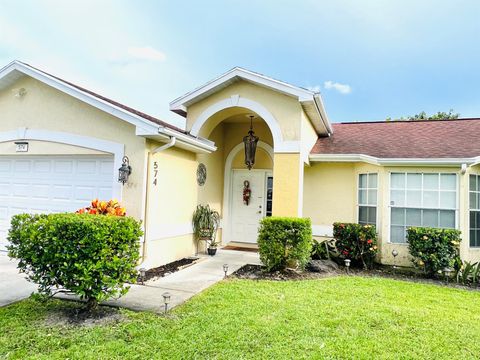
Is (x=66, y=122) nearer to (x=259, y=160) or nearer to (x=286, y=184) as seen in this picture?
(x=286, y=184)

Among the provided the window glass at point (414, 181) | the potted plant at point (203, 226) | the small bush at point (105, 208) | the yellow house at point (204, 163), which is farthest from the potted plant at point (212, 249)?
the window glass at point (414, 181)

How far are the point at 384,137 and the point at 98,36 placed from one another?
11648 mm

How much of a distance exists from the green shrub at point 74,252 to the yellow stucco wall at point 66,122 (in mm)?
2532

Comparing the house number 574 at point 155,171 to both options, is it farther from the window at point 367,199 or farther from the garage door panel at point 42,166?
the window at point 367,199

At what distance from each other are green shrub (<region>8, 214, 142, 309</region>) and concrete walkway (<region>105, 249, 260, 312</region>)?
72 centimetres

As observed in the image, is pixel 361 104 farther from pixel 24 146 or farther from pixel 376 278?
pixel 24 146

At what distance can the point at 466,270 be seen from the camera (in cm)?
739

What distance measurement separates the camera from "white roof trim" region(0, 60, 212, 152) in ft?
22.3

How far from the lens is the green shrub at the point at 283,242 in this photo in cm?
726

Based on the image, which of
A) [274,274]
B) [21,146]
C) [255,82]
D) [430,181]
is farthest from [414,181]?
[21,146]

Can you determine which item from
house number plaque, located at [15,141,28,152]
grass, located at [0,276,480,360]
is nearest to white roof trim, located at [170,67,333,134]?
house number plaque, located at [15,141,28,152]

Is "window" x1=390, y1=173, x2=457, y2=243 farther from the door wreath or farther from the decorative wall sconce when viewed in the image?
the decorative wall sconce

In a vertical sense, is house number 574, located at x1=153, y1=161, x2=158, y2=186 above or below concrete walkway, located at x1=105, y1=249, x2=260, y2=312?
above

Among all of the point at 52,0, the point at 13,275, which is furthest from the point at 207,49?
the point at 13,275
